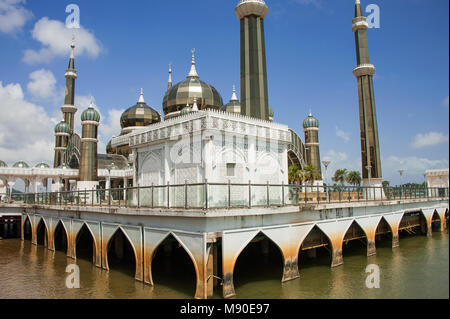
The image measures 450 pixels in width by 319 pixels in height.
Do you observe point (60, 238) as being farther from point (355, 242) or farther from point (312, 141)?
point (312, 141)

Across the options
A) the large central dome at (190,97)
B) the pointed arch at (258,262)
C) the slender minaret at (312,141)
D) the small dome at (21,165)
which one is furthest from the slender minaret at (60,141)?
the pointed arch at (258,262)

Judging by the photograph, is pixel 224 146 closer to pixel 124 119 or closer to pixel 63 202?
pixel 63 202

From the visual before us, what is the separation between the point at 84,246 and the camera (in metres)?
21.0

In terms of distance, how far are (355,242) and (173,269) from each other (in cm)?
1157

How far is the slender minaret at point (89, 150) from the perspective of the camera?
109ft

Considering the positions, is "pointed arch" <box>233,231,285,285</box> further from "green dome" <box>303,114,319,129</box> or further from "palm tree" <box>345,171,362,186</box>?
"palm tree" <box>345,171,362,186</box>

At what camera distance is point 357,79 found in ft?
109

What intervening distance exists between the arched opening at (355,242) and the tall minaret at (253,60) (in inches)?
353

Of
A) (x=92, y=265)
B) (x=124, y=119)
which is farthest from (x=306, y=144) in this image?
(x=92, y=265)

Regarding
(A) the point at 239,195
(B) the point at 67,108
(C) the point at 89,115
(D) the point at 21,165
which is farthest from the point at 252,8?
(B) the point at 67,108

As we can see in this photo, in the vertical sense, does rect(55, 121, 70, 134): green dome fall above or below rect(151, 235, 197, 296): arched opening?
above

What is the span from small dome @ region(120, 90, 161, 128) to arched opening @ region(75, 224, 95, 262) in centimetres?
1775

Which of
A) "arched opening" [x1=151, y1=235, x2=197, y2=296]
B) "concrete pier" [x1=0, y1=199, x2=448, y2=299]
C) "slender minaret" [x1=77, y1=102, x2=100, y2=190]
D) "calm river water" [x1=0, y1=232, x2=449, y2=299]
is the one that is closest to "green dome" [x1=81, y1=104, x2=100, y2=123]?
"slender minaret" [x1=77, y1=102, x2=100, y2=190]

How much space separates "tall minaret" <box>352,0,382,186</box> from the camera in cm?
3153
